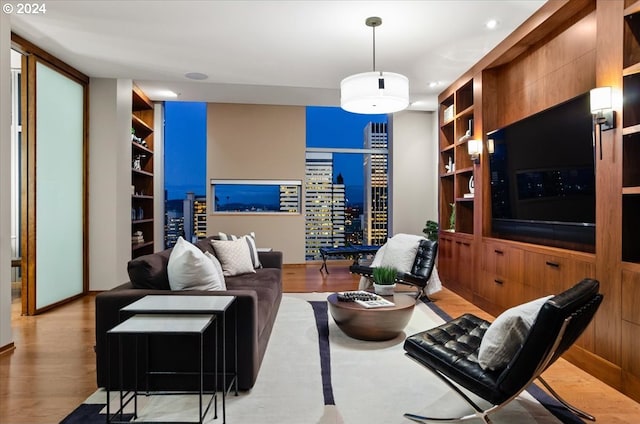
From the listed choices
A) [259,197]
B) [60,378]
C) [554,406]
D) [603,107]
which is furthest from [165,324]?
[259,197]

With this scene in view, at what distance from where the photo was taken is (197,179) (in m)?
7.14

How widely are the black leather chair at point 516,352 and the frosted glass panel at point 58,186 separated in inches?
159

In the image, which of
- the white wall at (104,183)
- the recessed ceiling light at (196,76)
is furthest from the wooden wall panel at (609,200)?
the white wall at (104,183)

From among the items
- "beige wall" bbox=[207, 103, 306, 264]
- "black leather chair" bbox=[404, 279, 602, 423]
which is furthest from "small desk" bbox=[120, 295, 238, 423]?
"beige wall" bbox=[207, 103, 306, 264]

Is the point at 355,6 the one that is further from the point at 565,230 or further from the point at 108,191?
the point at 108,191

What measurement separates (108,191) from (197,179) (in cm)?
236

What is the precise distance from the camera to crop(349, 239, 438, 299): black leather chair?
4.32 m

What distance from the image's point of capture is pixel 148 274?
2414mm

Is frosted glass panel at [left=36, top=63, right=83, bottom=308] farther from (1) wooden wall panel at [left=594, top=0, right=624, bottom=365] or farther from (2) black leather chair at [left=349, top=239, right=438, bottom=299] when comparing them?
(1) wooden wall panel at [left=594, top=0, right=624, bottom=365]

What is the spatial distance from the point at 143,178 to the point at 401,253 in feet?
15.3

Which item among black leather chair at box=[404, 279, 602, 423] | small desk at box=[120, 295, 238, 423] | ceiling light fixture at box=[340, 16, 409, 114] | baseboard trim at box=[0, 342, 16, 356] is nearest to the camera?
black leather chair at box=[404, 279, 602, 423]

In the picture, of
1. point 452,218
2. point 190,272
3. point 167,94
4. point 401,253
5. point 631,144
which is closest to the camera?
point 631,144

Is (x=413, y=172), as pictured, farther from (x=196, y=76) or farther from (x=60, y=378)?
(x=60, y=378)

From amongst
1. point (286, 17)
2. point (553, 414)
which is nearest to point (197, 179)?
point (286, 17)
